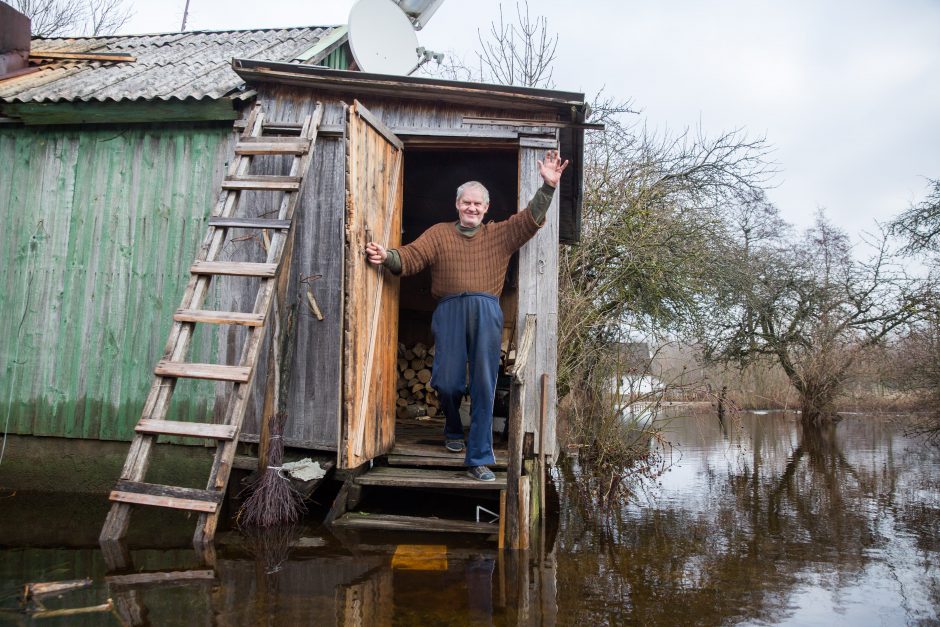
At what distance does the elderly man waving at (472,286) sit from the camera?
4820mm

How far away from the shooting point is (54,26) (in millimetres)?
20047

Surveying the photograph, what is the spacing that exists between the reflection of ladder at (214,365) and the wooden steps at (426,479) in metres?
1.00

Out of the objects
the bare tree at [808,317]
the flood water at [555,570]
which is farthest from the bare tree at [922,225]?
the flood water at [555,570]

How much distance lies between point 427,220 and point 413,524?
4.52 metres

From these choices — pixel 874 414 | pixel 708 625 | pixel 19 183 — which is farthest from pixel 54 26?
pixel 874 414

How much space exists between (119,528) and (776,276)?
697 inches

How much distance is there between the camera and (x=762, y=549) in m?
5.02

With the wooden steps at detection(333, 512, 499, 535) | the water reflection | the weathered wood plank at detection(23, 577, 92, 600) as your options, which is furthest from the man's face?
the weathered wood plank at detection(23, 577, 92, 600)

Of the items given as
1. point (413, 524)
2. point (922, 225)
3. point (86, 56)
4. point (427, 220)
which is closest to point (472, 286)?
point (413, 524)

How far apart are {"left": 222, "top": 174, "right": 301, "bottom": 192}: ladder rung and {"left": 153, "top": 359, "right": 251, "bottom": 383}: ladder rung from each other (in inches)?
52.0

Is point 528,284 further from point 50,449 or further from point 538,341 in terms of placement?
point 50,449

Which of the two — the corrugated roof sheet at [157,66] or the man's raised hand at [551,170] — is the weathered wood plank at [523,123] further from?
the corrugated roof sheet at [157,66]

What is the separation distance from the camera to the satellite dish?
6.38 m

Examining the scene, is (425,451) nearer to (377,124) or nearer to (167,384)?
(167,384)
